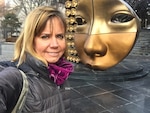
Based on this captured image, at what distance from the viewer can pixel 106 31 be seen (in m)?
3.38

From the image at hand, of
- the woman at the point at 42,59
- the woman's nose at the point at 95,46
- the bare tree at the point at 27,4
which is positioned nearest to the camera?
the woman at the point at 42,59

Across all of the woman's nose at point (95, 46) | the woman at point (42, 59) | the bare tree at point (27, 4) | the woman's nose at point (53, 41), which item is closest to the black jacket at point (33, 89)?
the woman at point (42, 59)

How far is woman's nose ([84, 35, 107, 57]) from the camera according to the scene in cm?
336

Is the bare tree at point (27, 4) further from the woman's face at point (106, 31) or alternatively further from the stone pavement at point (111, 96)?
the woman's face at point (106, 31)

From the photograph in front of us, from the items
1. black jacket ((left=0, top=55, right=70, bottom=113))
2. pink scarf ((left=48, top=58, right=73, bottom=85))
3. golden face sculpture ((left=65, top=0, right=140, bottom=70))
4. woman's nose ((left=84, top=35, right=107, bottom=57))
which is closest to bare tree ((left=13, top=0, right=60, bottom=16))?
golden face sculpture ((left=65, top=0, right=140, bottom=70))

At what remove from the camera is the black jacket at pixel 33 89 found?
1.08m

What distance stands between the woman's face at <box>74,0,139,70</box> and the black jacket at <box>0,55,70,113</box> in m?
2.00

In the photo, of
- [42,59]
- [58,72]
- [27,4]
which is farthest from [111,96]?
[27,4]

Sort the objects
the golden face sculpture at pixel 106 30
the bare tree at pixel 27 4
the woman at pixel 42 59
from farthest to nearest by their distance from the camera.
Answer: the bare tree at pixel 27 4 < the golden face sculpture at pixel 106 30 < the woman at pixel 42 59

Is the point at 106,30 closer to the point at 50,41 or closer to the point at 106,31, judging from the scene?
the point at 106,31

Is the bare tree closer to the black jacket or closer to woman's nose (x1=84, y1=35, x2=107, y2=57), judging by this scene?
woman's nose (x1=84, y1=35, x2=107, y2=57)

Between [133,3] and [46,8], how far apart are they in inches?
582

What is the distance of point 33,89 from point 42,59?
7.3 inches

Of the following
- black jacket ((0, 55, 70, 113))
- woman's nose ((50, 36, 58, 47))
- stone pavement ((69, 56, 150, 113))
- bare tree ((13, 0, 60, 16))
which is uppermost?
bare tree ((13, 0, 60, 16))
